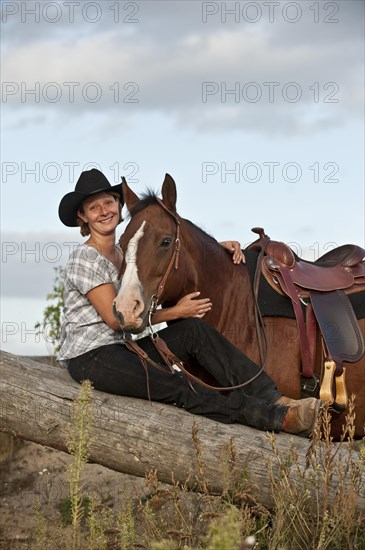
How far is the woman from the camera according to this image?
5.29 metres

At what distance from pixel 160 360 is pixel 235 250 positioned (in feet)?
3.49

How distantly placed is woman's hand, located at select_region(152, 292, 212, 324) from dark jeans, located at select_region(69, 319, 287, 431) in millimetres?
67

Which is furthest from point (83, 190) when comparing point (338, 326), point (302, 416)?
point (302, 416)

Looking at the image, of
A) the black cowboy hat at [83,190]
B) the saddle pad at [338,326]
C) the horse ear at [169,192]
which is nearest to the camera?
the horse ear at [169,192]

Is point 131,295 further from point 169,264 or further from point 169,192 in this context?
point 169,192

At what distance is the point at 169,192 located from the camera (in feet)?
18.4

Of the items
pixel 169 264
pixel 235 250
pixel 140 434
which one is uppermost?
pixel 235 250

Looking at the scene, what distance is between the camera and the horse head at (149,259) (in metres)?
5.14

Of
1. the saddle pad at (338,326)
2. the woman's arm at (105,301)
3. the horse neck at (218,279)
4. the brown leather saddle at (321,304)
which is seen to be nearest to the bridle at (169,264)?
the horse neck at (218,279)

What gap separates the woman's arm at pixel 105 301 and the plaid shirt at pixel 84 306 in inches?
1.5

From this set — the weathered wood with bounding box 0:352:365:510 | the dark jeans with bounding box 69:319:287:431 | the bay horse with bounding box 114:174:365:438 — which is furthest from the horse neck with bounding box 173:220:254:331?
the weathered wood with bounding box 0:352:365:510

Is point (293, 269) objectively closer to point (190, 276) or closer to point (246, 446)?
point (190, 276)

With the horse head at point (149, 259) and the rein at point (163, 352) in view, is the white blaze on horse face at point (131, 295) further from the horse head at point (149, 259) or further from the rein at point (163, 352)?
the rein at point (163, 352)

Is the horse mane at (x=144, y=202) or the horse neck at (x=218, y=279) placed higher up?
the horse mane at (x=144, y=202)
